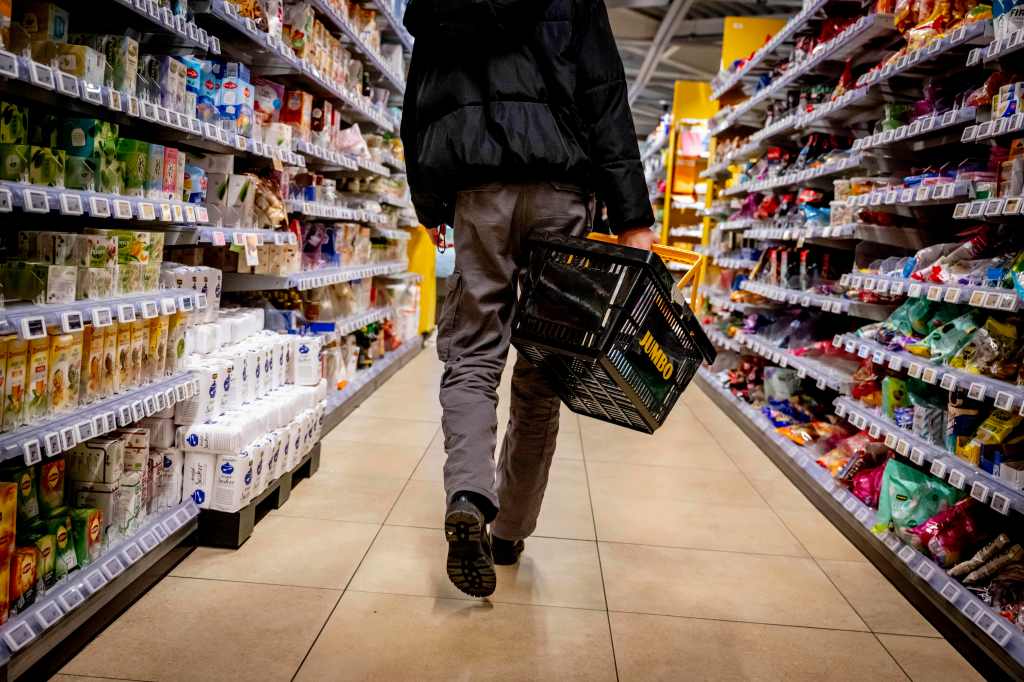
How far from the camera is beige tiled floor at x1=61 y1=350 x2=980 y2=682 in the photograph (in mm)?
1912

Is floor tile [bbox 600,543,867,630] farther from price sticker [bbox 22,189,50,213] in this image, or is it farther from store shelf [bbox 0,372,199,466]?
price sticker [bbox 22,189,50,213]

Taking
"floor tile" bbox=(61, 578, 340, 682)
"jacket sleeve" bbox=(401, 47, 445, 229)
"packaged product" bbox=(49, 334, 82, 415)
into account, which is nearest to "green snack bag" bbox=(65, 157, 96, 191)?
"packaged product" bbox=(49, 334, 82, 415)

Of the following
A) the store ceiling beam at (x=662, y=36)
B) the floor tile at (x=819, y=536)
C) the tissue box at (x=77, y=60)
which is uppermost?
the store ceiling beam at (x=662, y=36)

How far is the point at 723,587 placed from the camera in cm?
250

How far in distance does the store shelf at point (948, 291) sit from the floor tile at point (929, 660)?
0.94 metres

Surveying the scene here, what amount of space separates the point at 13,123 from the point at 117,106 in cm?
24

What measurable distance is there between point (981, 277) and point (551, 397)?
148 cm

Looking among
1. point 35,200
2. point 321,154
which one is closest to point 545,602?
point 35,200

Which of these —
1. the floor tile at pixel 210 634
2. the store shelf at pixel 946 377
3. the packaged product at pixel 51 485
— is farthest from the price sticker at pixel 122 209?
the store shelf at pixel 946 377

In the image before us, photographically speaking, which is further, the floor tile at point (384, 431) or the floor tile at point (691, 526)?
the floor tile at point (384, 431)

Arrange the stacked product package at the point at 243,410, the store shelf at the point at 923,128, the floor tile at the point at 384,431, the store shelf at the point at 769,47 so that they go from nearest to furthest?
the stacked product package at the point at 243,410, the store shelf at the point at 923,128, the floor tile at the point at 384,431, the store shelf at the point at 769,47

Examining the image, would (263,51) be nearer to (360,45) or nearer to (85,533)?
(360,45)

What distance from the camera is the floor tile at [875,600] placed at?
2336mm

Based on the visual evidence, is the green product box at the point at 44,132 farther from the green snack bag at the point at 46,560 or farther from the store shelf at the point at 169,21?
the green snack bag at the point at 46,560
